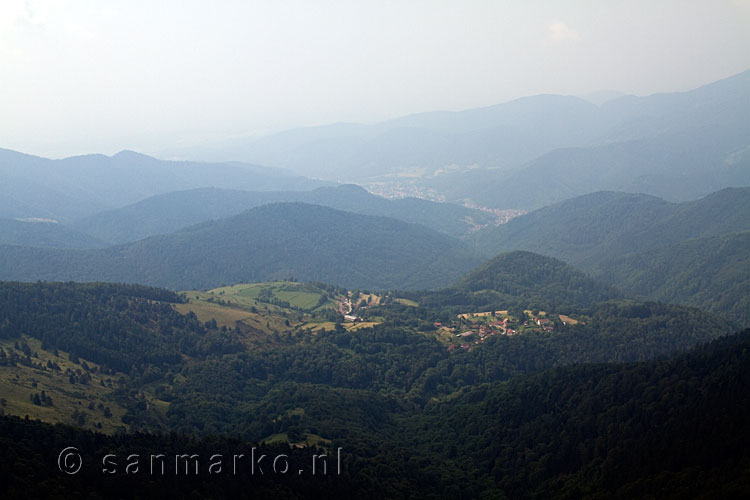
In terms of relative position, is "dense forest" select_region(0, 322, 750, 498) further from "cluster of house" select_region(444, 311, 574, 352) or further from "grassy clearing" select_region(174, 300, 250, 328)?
"grassy clearing" select_region(174, 300, 250, 328)

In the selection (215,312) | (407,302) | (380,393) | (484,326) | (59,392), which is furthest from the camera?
(407,302)

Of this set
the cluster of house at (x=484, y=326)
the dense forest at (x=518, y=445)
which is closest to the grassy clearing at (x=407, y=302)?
the cluster of house at (x=484, y=326)

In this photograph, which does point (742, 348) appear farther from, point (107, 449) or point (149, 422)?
point (149, 422)

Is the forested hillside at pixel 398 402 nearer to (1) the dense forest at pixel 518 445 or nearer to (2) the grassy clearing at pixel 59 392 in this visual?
(1) the dense forest at pixel 518 445

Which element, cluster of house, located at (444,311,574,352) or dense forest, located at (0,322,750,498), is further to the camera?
cluster of house, located at (444,311,574,352)

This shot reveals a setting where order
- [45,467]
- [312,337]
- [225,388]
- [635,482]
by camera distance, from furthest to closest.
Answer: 1. [312,337]
2. [225,388]
3. [635,482]
4. [45,467]

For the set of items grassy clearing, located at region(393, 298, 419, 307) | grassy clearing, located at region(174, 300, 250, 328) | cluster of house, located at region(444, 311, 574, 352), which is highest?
grassy clearing, located at region(174, 300, 250, 328)

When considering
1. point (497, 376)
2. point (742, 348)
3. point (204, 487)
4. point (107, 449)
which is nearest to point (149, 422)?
point (107, 449)

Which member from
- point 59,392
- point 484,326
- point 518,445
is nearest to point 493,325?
point 484,326

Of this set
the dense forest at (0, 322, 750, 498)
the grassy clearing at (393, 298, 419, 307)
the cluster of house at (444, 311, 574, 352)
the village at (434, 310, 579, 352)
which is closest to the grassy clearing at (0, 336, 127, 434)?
the dense forest at (0, 322, 750, 498)

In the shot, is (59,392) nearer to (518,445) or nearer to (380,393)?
(380,393)

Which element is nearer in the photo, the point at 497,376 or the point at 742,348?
the point at 742,348
